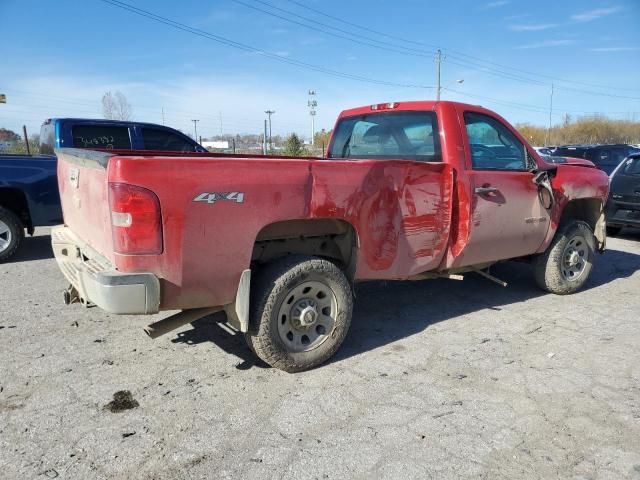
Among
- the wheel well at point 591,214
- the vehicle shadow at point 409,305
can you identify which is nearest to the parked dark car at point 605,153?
the vehicle shadow at point 409,305

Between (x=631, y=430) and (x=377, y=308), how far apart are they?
2.44 metres

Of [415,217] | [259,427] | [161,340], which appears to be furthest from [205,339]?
[415,217]

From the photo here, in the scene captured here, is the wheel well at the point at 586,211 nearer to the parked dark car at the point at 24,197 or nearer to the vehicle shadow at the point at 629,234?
the vehicle shadow at the point at 629,234

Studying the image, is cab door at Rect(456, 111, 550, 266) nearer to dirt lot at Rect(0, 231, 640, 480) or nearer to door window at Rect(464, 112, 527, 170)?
door window at Rect(464, 112, 527, 170)

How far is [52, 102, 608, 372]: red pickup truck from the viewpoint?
2725mm

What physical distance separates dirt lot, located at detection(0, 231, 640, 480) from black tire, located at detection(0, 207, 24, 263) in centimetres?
199

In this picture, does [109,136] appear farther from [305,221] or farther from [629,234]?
[629,234]

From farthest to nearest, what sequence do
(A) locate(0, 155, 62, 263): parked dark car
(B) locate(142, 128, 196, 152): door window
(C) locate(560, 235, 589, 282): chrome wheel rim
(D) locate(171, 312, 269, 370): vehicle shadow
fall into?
1. (B) locate(142, 128, 196, 152): door window
2. (A) locate(0, 155, 62, 263): parked dark car
3. (C) locate(560, 235, 589, 282): chrome wheel rim
4. (D) locate(171, 312, 269, 370): vehicle shadow

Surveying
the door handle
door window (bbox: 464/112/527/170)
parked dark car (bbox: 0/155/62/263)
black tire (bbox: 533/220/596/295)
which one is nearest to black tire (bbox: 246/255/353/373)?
the door handle

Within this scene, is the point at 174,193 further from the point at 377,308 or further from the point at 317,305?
the point at 377,308

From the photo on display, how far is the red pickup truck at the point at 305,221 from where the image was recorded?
2725mm

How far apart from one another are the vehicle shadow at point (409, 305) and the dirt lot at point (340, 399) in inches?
1.1

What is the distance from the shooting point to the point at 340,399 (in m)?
3.11

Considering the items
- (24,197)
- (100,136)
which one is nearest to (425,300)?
(24,197)
